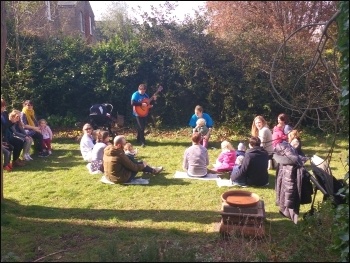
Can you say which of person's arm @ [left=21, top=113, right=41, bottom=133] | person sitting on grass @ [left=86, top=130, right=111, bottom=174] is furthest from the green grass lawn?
person's arm @ [left=21, top=113, right=41, bottom=133]

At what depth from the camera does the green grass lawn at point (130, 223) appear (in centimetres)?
482

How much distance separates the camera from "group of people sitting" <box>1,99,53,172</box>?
935cm

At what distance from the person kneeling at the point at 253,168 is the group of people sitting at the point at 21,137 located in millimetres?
5136

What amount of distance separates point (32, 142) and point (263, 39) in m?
8.67

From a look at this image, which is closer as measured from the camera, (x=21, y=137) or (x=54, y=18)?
(x=21, y=137)

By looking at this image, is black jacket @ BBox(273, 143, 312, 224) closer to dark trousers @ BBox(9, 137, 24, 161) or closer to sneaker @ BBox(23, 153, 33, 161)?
dark trousers @ BBox(9, 137, 24, 161)

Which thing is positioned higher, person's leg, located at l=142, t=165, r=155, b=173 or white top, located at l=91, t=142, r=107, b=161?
white top, located at l=91, t=142, r=107, b=161

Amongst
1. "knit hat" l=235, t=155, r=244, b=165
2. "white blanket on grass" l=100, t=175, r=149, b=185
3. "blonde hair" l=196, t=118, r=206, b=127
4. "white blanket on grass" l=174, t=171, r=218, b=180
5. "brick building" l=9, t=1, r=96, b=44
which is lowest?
"white blanket on grass" l=174, t=171, r=218, b=180

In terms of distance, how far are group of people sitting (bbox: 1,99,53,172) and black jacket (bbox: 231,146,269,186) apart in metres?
5.16

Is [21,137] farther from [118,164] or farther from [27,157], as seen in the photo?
[118,164]

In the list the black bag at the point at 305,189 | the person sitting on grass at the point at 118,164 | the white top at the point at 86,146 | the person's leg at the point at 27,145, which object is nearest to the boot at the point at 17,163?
the person's leg at the point at 27,145

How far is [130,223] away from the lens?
6.33m

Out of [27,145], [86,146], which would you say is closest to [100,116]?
[86,146]

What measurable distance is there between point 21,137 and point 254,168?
585 centimetres
